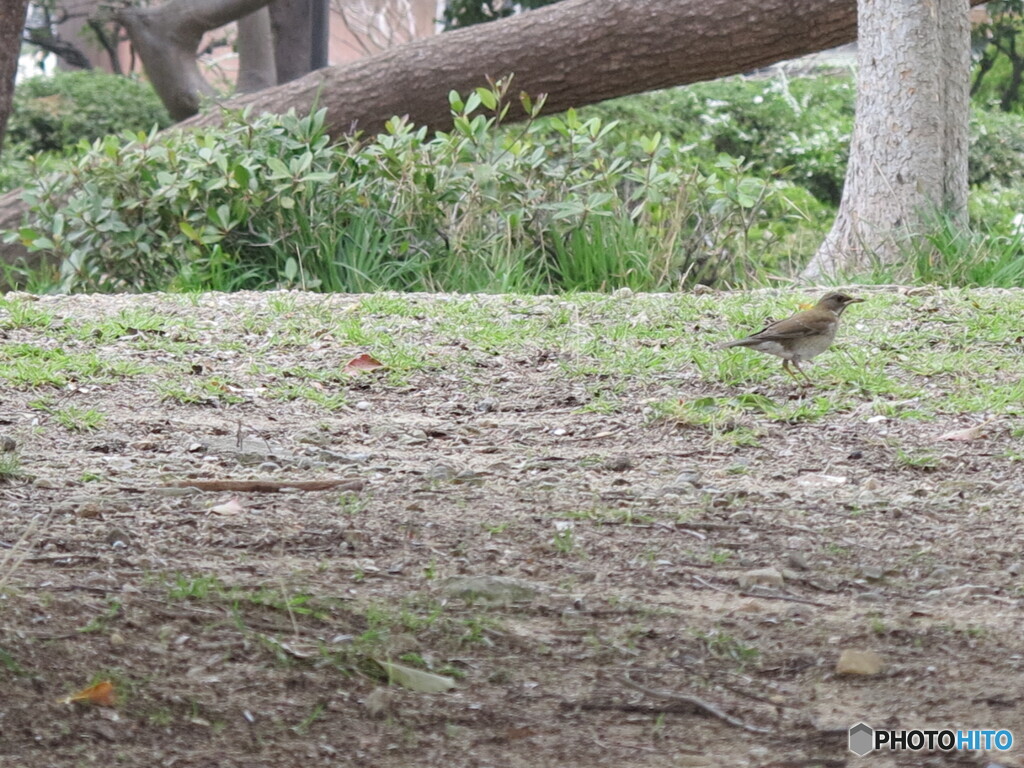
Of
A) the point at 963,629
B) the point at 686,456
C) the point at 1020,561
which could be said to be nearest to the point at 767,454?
the point at 686,456

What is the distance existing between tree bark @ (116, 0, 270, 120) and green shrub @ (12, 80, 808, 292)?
242 inches

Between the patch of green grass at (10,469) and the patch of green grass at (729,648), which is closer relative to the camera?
the patch of green grass at (729,648)

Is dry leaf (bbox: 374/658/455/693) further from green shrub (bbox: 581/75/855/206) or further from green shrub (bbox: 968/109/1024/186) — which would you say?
green shrub (bbox: 968/109/1024/186)

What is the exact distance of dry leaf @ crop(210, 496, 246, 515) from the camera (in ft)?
11.5

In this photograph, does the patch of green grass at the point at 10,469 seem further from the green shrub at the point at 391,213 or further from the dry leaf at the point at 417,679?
the green shrub at the point at 391,213

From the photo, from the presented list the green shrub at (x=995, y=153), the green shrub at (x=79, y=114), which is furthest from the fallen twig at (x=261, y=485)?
the green shrub at (x=79, y=114)

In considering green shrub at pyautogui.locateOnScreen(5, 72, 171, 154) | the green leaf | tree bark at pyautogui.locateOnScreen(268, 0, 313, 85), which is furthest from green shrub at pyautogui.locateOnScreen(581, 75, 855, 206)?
green shrub at pyautogui.locateOnScreen(5, 72, 171, 154)

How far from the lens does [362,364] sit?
5520 millimetres

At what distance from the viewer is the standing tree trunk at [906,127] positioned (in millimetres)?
7469

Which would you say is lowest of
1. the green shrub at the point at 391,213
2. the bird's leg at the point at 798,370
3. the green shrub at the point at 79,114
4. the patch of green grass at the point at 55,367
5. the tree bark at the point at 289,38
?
the bird's leg at the point at 798,370

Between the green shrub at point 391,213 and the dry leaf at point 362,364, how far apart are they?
1863mm

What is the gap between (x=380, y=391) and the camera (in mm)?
5254

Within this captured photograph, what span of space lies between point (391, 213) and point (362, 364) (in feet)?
7.83
